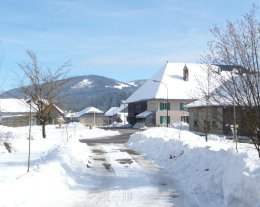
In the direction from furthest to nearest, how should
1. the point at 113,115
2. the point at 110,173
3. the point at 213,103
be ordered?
1. the point at 113,115
2. the point at 110,173
3. the point at 213,103

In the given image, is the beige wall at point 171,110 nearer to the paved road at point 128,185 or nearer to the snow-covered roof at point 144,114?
the snow-covered roof at point 144,114

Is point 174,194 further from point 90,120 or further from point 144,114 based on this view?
point 90,120

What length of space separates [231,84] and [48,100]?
28372 millimetres

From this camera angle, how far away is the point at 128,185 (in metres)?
13.6

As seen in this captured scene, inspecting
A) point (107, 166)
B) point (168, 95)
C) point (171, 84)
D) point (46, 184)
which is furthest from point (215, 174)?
point (171, 84)

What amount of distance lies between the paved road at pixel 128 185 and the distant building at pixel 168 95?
2495 inches

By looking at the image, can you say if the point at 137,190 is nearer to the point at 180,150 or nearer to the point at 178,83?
the point at 180,150

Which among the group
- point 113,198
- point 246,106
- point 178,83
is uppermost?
point 178,83

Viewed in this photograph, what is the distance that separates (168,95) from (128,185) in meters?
69.8

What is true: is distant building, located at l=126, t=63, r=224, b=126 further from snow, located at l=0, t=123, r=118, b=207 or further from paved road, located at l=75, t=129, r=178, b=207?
snow, located at l=0, t=123, r=118, b=207

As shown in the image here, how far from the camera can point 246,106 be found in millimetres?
12633

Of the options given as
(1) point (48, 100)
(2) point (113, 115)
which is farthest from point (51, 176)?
(2) point (113, 115)

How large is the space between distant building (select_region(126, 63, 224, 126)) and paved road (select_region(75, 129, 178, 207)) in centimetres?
6337

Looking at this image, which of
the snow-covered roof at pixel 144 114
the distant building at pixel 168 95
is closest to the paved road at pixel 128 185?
the distant building at pixel 168 95
